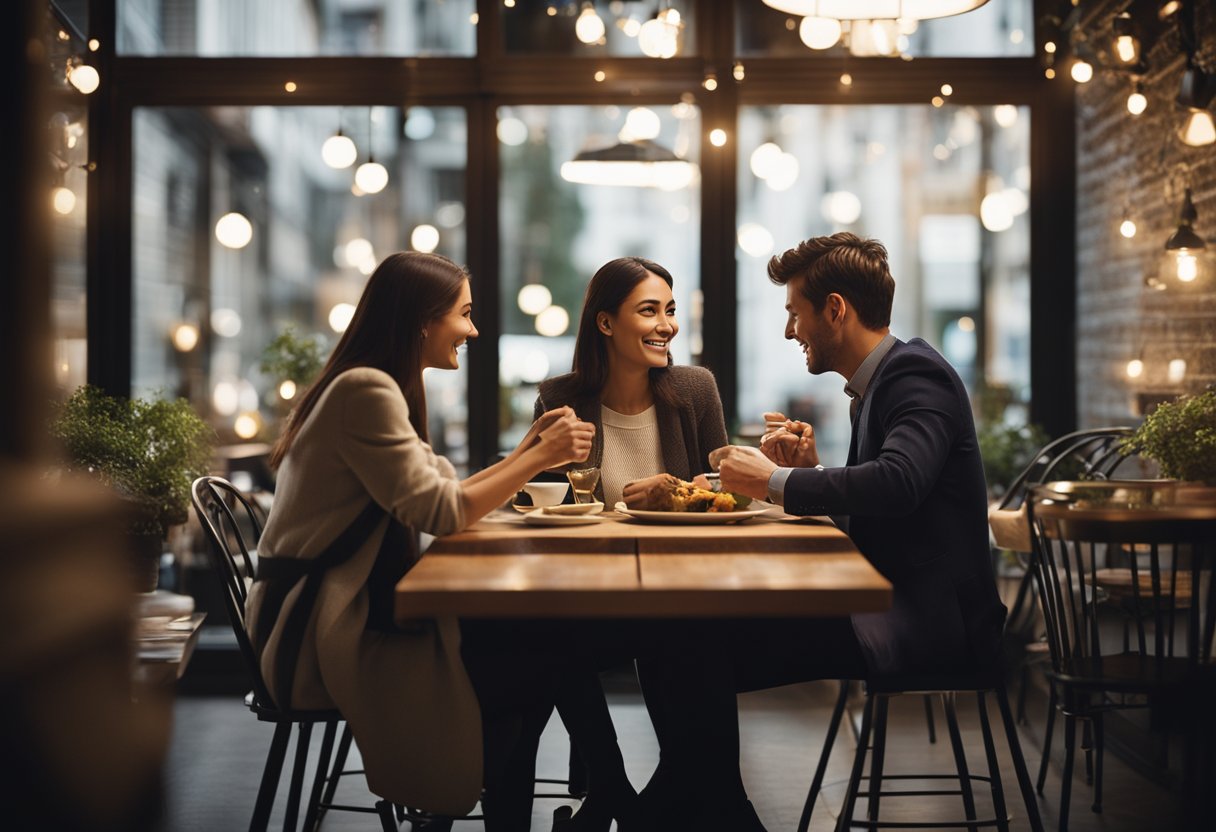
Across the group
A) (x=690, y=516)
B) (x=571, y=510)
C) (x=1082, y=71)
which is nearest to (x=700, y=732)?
(x=690, y=516)

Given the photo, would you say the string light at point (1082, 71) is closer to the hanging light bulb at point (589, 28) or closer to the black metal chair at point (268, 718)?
the hanging light bulb at point (589, 28)

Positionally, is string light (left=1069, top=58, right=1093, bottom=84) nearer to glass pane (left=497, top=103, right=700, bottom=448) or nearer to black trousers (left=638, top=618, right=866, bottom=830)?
glass pane (left=497, top=103, right=700, bottom=448)

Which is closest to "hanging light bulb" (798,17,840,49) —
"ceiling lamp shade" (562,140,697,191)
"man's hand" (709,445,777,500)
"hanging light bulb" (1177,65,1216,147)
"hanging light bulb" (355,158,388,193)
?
"ceiling lamp shade" (562,140,697,191)

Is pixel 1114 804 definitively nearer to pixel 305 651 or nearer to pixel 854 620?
pixel 854 620

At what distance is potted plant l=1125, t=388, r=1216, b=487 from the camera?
9.95ft

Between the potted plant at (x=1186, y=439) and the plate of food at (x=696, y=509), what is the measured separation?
118 centimetres

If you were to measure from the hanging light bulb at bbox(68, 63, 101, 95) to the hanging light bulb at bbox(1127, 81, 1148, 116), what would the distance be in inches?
149

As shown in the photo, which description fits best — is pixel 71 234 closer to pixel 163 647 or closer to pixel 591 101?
pixel 163 647

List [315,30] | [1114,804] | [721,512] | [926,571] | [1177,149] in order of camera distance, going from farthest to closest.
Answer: [315,30] → [1177,149] → [1114,804] → [721,512] → [926,571]

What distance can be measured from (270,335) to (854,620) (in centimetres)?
333

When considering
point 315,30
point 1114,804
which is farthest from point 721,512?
point 315,30

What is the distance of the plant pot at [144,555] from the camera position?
376 centimetres

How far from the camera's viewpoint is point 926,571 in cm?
240

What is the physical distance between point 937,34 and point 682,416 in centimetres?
266
